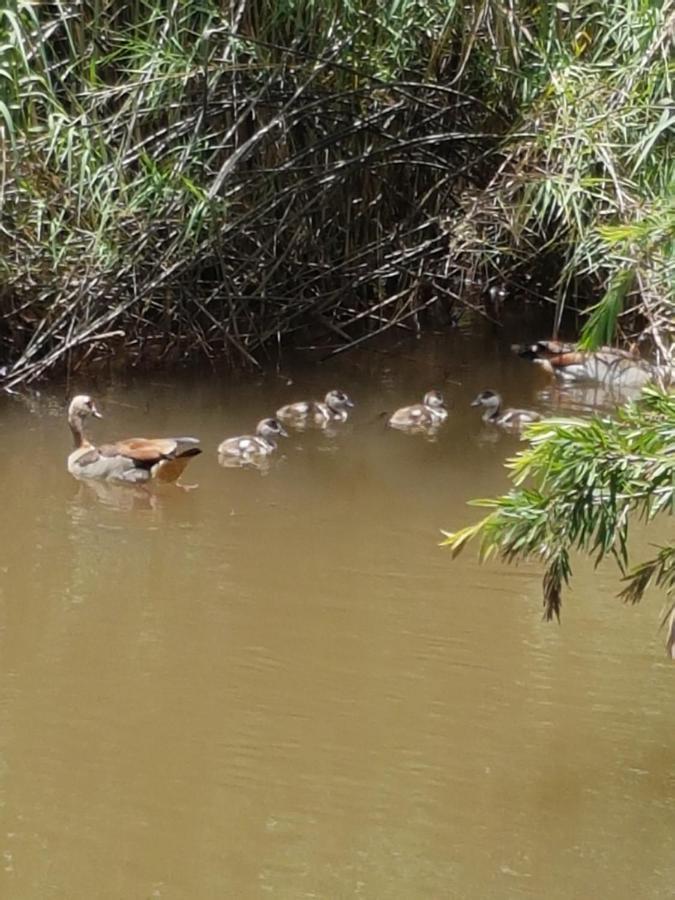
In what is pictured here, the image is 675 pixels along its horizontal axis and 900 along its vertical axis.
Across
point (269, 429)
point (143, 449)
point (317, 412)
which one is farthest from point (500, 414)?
point (143, 449)

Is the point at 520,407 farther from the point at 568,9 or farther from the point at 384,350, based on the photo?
the point at 568,9

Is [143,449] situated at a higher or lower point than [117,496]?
higher

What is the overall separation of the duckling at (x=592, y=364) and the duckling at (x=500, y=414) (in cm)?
86

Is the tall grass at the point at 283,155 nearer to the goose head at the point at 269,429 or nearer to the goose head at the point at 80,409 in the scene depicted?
the goose head at the point at 80,409

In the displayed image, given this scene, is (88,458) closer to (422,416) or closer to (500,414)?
(422,416)

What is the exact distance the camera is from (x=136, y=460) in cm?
807

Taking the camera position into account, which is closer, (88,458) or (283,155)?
(88,458)

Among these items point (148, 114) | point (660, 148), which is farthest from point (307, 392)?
point (660, 148)

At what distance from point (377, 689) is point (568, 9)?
5.64 meters

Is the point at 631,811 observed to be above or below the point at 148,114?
below

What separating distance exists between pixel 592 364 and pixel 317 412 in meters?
2.28

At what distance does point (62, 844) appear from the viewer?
440cm

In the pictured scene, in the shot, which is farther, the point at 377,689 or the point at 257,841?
the point at 377,689

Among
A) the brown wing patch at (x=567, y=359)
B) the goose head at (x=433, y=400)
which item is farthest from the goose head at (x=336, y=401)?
the brown wing patch at (x=567, y=359)
